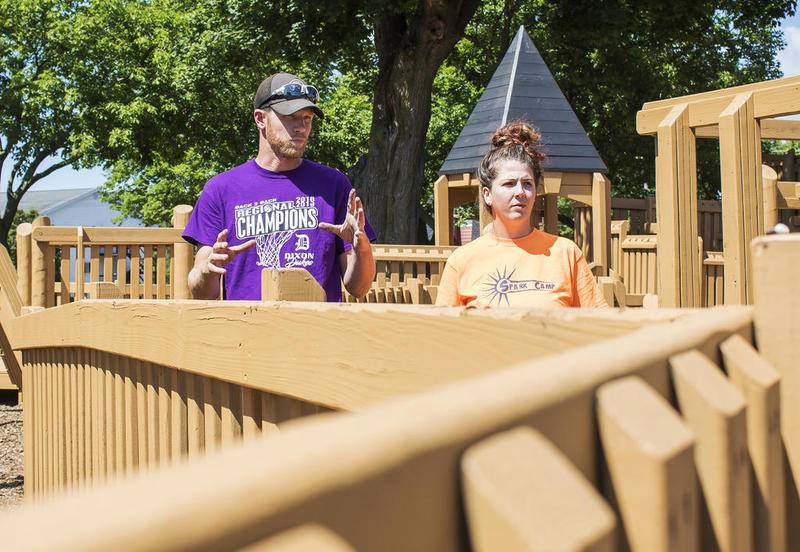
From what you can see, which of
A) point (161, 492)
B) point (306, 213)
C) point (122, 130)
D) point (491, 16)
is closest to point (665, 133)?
point (306, 213)

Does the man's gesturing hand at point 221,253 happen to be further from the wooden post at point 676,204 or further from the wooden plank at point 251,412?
the wooden post at point 676,204

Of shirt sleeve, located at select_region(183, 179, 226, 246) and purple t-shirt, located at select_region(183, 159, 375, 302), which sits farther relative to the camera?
shirt sleeve, located at select_region(183, 179, 226, 246)

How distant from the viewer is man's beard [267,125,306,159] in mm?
3801

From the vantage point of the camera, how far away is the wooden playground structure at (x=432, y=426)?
645 millimetres

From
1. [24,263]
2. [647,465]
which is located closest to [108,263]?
[24,263]

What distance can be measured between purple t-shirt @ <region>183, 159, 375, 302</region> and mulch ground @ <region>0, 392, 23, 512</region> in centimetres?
296

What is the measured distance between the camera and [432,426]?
0.78 meters

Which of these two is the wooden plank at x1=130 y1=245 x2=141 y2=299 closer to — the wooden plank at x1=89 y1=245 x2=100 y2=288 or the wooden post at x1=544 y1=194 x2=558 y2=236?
the wooden plank at x1=89 y1=245 x2=100 y2=288

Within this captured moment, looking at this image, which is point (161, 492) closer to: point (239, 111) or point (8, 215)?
point (239, 111)

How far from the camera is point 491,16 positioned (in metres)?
27.7

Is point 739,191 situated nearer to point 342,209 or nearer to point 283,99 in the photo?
point 342,209

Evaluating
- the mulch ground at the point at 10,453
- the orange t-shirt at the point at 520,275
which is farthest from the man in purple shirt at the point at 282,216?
the mulch ground at the point at 10,453

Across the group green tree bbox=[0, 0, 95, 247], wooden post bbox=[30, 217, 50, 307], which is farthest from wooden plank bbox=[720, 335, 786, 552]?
green tree bbox=[0, 0, 95, 247]

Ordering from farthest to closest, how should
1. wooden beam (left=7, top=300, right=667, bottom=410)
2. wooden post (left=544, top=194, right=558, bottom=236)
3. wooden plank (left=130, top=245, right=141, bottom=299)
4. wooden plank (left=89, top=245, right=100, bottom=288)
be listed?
wooden post (left=544, top=194, right=558, bottom=236), wooden plank (left=89, top=245, right=100, bottom=288), wooden plank (left=130, top=245, right=141, bottom=299), wooden beam (left=7, top=300, right=667, bottom=410)
